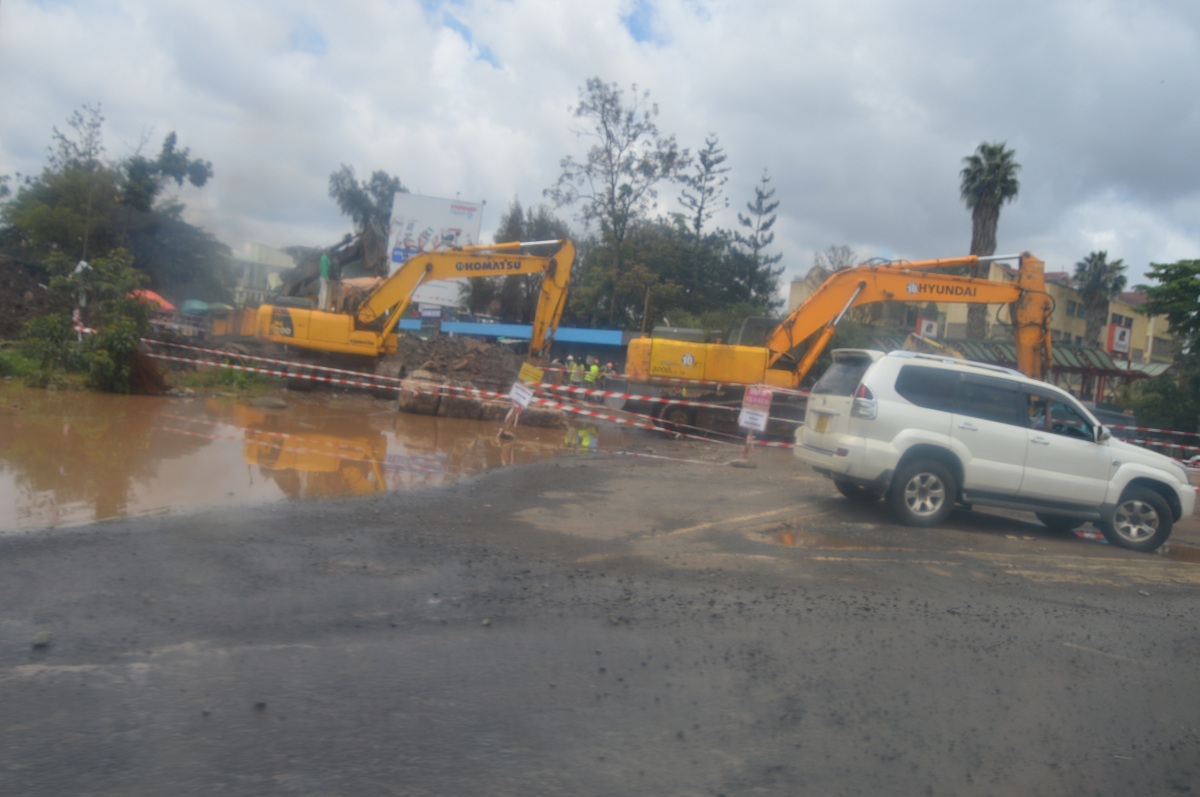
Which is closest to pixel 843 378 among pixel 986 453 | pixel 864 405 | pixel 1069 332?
pixel 864 405

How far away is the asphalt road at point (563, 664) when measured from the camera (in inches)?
148

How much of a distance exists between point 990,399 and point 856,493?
1959mm

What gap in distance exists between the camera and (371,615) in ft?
17.8

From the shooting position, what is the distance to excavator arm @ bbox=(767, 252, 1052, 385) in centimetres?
1866

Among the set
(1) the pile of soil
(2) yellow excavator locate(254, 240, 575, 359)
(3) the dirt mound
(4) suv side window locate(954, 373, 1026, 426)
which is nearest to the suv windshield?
(4) suv side window locate(954, 373, 1026, 426)

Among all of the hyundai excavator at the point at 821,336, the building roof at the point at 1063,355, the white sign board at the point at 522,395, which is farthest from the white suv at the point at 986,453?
the building roof at the point at 1063,355

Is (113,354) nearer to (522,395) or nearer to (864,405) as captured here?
(522,395)

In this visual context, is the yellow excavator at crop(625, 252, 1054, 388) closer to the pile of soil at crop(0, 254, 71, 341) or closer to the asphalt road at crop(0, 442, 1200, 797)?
the asphalt road at crop(0, 442, 1200, 797)

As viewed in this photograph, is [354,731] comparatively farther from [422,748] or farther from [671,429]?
[671,429]

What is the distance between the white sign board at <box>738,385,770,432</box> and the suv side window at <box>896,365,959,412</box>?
4633 millimetres

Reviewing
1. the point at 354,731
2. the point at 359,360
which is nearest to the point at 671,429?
the point at 359,360

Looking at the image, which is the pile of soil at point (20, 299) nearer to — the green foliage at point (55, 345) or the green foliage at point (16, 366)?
the green foliage at point (16, 366)

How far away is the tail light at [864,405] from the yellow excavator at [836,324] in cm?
1023

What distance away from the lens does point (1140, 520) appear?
31.8 feet
